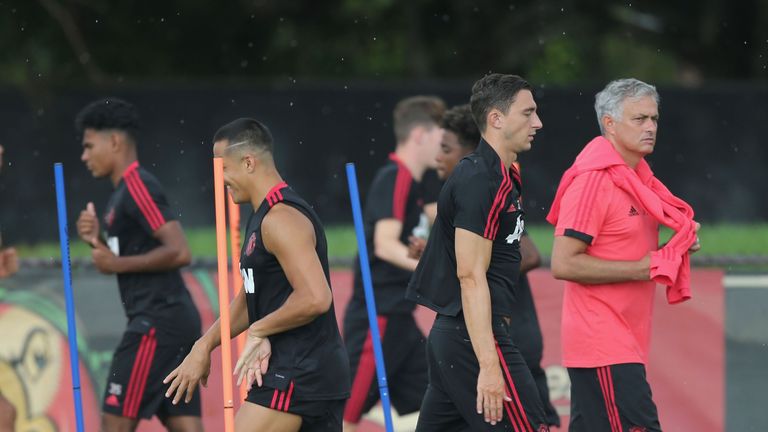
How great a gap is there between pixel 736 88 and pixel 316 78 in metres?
9.40

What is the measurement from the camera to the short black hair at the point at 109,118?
7.82 m

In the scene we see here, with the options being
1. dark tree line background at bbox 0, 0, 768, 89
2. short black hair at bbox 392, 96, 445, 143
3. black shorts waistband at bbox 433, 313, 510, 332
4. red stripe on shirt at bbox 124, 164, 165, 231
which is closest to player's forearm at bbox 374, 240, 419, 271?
short black hair at bbox 392, 96, 445, 143

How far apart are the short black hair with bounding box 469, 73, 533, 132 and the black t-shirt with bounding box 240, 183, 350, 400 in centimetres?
89

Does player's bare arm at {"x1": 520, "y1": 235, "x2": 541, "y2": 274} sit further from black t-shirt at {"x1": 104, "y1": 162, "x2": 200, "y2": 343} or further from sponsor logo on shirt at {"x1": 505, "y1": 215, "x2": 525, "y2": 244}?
black t-shirt at {"x1": 104, "y1": 162, "x2": 200, "y2": 343}

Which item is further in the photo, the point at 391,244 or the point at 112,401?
the point at 391,244

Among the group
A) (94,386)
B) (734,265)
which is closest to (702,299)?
(734,265)

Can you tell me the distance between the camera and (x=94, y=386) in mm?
8805

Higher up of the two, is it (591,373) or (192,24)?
(192,24)

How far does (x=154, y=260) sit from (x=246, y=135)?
1.78m

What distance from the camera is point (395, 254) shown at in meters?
8.12

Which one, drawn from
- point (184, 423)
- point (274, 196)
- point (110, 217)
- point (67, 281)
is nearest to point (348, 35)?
point (110, 217)

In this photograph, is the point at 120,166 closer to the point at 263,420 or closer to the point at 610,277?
the point at 263,420

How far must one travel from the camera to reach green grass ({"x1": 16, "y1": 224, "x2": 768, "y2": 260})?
15632 mm

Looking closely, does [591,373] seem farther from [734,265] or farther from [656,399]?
A: [734,265]
